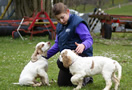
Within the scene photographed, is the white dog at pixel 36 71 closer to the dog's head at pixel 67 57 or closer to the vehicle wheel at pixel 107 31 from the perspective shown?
the dog's head at pixel 67 57

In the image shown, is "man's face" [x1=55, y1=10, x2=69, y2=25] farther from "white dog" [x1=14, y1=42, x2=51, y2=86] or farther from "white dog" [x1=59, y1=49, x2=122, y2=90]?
"white dog" [x1=14, y1=42, x2=51, y2=86]

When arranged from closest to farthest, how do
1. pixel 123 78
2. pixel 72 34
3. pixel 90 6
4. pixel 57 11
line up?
pixel 57 11, pixel 72 34, pixel 123 78, pixel 90 6

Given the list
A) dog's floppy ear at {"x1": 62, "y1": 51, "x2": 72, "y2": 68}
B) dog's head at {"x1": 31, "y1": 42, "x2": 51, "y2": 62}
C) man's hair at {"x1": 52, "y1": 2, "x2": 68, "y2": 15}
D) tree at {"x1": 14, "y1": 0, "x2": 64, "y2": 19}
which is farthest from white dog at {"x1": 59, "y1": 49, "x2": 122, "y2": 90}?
tree at {"x1": 14, "y1": 0, "x2": 64, "y2": 19}

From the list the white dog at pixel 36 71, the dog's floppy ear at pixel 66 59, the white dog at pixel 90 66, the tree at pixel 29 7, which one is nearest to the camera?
the white dog at pixel 90 66

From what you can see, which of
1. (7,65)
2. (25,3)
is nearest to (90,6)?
(25,3)

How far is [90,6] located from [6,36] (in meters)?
79.2

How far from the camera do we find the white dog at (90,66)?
436 cm

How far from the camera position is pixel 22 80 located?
5133 millimetres

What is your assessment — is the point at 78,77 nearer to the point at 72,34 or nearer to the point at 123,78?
the point at 72,34

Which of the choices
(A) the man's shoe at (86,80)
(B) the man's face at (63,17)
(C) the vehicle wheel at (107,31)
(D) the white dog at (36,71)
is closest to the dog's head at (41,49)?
(D) the white dog at (36,71)

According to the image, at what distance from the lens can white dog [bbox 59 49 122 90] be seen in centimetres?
436

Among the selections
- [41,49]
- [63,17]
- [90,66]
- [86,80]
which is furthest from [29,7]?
[90,66]

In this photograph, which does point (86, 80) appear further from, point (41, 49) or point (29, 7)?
point (29, 7)

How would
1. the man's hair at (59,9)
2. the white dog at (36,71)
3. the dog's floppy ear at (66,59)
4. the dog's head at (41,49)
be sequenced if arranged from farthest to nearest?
the dog's head at (41,49) → the white dog at (36,71) → the man's hair at (59,9) → the dog's floppy ear at (66,59)
